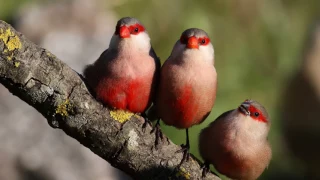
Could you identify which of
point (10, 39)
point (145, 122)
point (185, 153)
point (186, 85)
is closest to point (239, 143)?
point (185, 153)

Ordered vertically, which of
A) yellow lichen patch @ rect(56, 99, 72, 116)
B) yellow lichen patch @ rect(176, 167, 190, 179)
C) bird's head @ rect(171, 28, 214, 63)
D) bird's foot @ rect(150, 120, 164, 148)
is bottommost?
yellow lichen patch @ rect(176, 167, 190, 179)

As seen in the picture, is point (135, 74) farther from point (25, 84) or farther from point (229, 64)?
point (229, 64)

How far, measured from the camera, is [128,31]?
3670 millimetres

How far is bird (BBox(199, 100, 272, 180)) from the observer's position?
3.91 m

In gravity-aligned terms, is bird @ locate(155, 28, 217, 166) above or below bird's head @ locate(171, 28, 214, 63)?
below

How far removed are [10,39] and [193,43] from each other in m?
1.17

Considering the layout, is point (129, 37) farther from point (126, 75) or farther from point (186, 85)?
point (186, 85)

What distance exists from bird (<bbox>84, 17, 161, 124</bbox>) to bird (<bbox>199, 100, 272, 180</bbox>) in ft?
1.83

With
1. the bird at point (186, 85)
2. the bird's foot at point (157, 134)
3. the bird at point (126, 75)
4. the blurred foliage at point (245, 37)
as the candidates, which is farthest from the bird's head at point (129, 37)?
the blurred foliage at point (245, 37)

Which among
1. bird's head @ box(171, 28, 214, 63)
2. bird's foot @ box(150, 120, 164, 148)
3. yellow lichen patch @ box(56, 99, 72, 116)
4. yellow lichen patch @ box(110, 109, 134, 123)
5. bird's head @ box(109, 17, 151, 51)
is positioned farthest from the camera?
bird's head @ box(171, 28, 214, 63)

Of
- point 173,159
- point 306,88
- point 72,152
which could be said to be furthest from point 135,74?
point 306,88

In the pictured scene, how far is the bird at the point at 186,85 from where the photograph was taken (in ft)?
11.7

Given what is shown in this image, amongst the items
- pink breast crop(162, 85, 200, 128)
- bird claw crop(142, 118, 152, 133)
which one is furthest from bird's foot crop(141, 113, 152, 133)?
pink breast crop(162, 85, 200, 128)

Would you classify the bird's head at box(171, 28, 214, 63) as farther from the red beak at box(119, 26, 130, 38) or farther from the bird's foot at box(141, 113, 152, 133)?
the bird's foot at box(141, 113, 152, 133)
